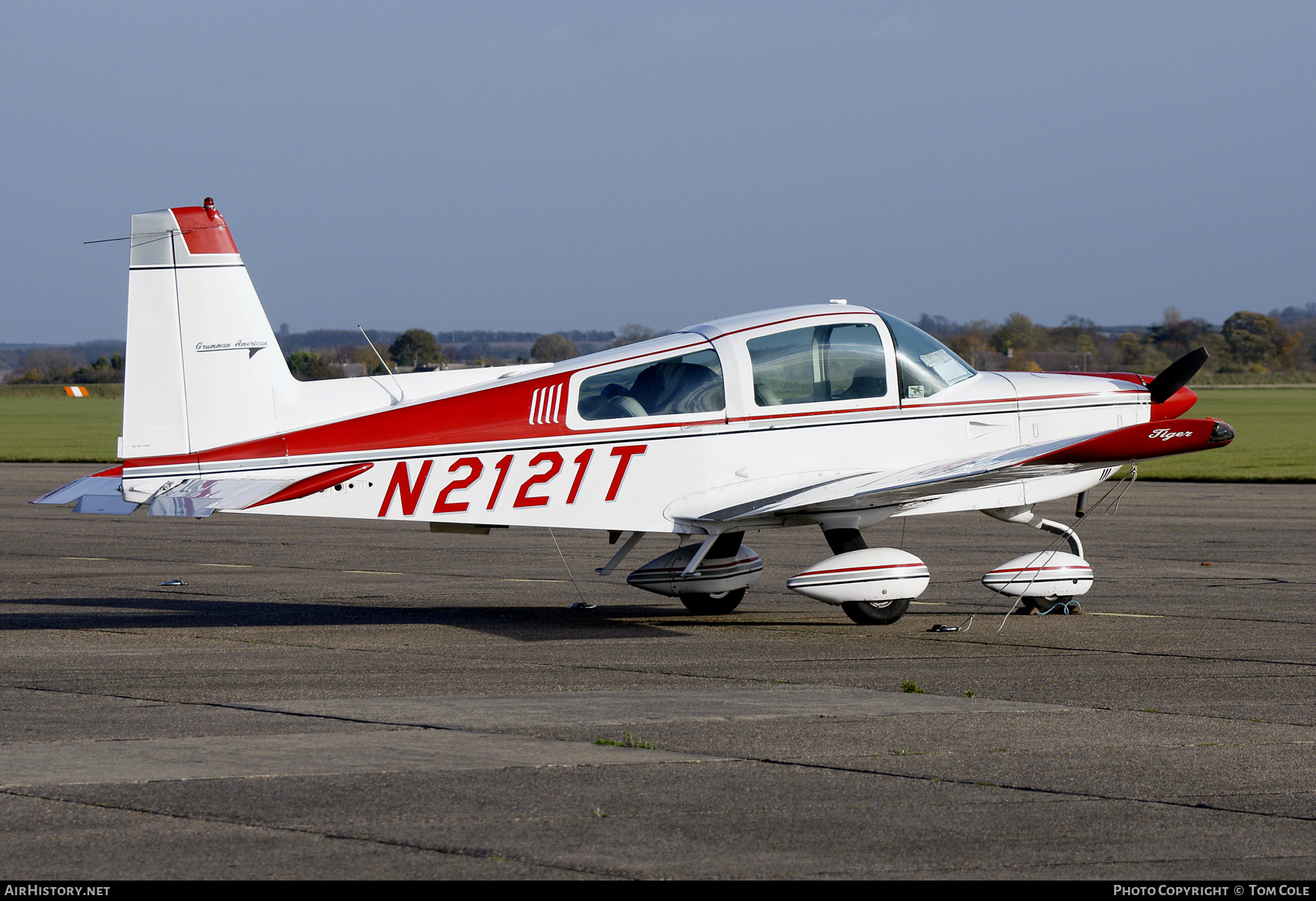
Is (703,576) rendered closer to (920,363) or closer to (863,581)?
(863,581)

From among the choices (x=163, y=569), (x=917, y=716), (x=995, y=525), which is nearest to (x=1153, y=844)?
(x=917, y=716)

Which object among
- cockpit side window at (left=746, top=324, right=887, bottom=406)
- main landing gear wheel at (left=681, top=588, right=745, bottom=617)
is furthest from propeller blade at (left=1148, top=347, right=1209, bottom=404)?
main landing gear wheel at (left=681, top=588, right=745, bottom=617)

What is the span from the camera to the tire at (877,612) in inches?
436

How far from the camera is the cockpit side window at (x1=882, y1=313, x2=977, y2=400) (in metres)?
11.2

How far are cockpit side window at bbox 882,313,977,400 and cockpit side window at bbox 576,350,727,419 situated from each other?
1.51 meters

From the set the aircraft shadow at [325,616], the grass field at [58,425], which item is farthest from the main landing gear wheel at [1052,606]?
the grass field at [58,425]

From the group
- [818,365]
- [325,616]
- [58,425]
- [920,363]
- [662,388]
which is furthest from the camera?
[58,425]

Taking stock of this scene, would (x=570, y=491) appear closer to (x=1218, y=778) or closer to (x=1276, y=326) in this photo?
(x=1218, y=778)

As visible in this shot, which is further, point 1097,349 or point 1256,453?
point 1097,349

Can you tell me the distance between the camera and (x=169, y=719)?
7.62 meters

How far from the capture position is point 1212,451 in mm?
44875

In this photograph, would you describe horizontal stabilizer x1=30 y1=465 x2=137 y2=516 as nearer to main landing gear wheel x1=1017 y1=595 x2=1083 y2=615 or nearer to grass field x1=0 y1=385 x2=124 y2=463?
grass field x1=0 y1=385 x2=124 y2=463

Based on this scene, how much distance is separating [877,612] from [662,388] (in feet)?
8.15

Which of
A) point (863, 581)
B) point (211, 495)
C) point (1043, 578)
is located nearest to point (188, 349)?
point (211, 495)
